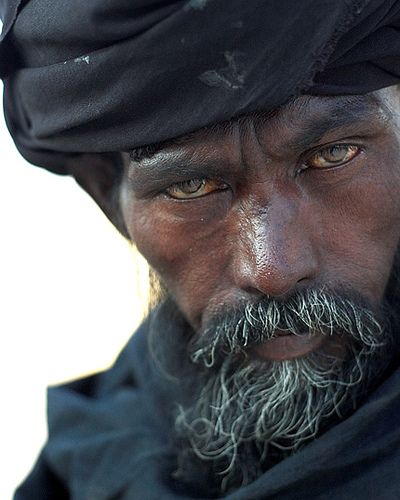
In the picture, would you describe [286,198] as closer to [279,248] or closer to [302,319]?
[279,248]

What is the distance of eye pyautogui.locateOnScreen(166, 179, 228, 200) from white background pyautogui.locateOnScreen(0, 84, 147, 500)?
7.80 ft

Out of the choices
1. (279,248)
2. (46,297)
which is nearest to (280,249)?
(279,248)

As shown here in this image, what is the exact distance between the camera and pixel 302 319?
1.81 metres

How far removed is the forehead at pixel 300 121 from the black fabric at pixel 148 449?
49 cm

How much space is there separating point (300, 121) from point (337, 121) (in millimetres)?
67

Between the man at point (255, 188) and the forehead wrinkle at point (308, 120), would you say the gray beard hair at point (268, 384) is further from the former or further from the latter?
the forehead wrinkle at point (308, 120)

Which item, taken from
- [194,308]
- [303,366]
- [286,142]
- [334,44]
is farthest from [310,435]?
[334,44]

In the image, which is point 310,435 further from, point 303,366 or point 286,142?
point 286,142

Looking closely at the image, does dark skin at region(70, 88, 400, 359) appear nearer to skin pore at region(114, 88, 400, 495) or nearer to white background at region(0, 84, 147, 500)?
skin pore at region(114, 88, 400, 495)

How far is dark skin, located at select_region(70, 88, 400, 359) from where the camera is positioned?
1718 millimetres

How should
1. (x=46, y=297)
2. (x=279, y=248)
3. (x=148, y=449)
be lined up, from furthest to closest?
(x=46, y=297)
(x=148, y=449)
(x=279, y=248)

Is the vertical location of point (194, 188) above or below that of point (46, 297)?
below

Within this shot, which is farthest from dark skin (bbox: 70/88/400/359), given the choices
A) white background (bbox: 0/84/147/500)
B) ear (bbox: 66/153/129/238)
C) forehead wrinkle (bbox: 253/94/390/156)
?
white background (bbox: 0/84/147/500)

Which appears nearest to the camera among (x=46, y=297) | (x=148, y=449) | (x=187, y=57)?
(x=187, y=57)
